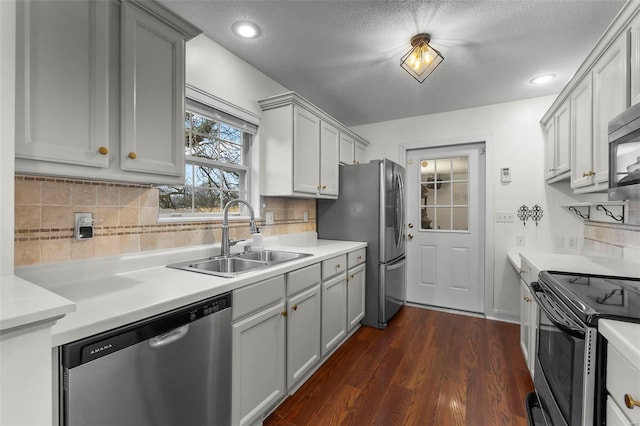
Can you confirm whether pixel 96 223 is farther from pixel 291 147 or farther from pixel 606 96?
pixel 606 96

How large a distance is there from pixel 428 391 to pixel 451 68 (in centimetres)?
258

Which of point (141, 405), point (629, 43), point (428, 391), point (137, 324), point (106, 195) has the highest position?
point (629, 43)

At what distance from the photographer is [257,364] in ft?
5.13

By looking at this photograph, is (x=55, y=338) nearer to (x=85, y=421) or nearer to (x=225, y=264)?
(x=85, y=421)

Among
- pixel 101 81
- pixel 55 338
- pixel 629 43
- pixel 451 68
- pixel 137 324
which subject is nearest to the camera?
pixel 55 338

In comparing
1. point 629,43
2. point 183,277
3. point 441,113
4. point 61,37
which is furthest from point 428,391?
point 441,113

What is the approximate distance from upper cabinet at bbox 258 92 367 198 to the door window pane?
157 cm

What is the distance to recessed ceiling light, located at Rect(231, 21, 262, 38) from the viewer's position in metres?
1.92

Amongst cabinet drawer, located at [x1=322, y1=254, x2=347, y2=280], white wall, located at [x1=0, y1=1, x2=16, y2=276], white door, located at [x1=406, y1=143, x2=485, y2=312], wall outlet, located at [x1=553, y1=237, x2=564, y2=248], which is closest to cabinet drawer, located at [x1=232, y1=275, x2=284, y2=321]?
cabinet drawer, located at [x1=322, y1=254, x2=347, y2=280]

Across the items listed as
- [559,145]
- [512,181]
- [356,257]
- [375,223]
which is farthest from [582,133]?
[356,257]

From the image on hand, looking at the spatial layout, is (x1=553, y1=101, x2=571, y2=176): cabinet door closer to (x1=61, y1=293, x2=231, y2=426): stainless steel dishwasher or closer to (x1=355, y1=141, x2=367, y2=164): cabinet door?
(x1=355, y1=141, x2=367, y2=164): cabinet door

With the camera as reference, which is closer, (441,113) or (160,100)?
(160,100)

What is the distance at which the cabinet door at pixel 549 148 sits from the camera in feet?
8.84

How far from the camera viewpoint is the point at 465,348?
259 centimetres
